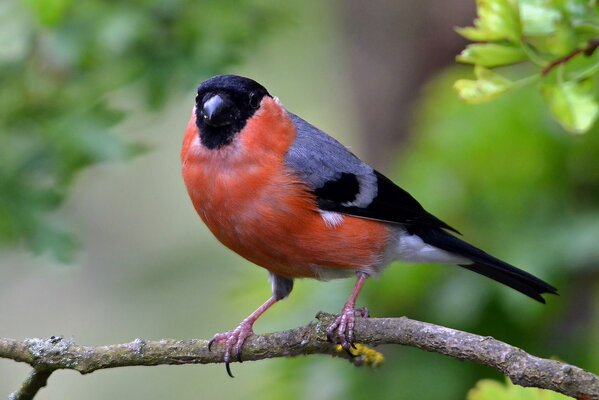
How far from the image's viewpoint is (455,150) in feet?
16.0

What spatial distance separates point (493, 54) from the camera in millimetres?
3084

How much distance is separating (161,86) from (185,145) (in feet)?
2.92

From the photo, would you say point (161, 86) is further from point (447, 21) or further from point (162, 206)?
point (162, 206)

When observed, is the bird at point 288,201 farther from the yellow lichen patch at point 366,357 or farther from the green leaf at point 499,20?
the green leaf at point 499,20

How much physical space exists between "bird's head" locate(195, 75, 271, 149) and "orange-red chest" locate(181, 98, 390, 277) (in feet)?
0.13

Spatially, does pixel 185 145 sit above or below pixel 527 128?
above

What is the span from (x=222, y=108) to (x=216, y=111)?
4 centimetres

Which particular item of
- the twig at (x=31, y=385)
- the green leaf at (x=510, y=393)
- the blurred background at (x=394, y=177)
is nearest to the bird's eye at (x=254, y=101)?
the blurred background at (x=394, y=177)

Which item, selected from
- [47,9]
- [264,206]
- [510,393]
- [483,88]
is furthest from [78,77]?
[510,393]

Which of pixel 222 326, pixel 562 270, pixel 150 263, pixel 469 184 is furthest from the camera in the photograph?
pixel 222 326

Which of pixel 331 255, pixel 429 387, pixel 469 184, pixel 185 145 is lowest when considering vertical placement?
pixel 429 387

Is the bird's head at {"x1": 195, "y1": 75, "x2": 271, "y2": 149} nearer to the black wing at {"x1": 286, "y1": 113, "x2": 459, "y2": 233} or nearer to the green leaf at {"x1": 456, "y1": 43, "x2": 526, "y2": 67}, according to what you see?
the black wing at {"x1": 286, "y1": 113, "x2": 459, "y2": 233}

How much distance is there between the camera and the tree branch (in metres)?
2.66

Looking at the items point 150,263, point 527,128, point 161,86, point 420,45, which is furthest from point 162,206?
point 527,128
